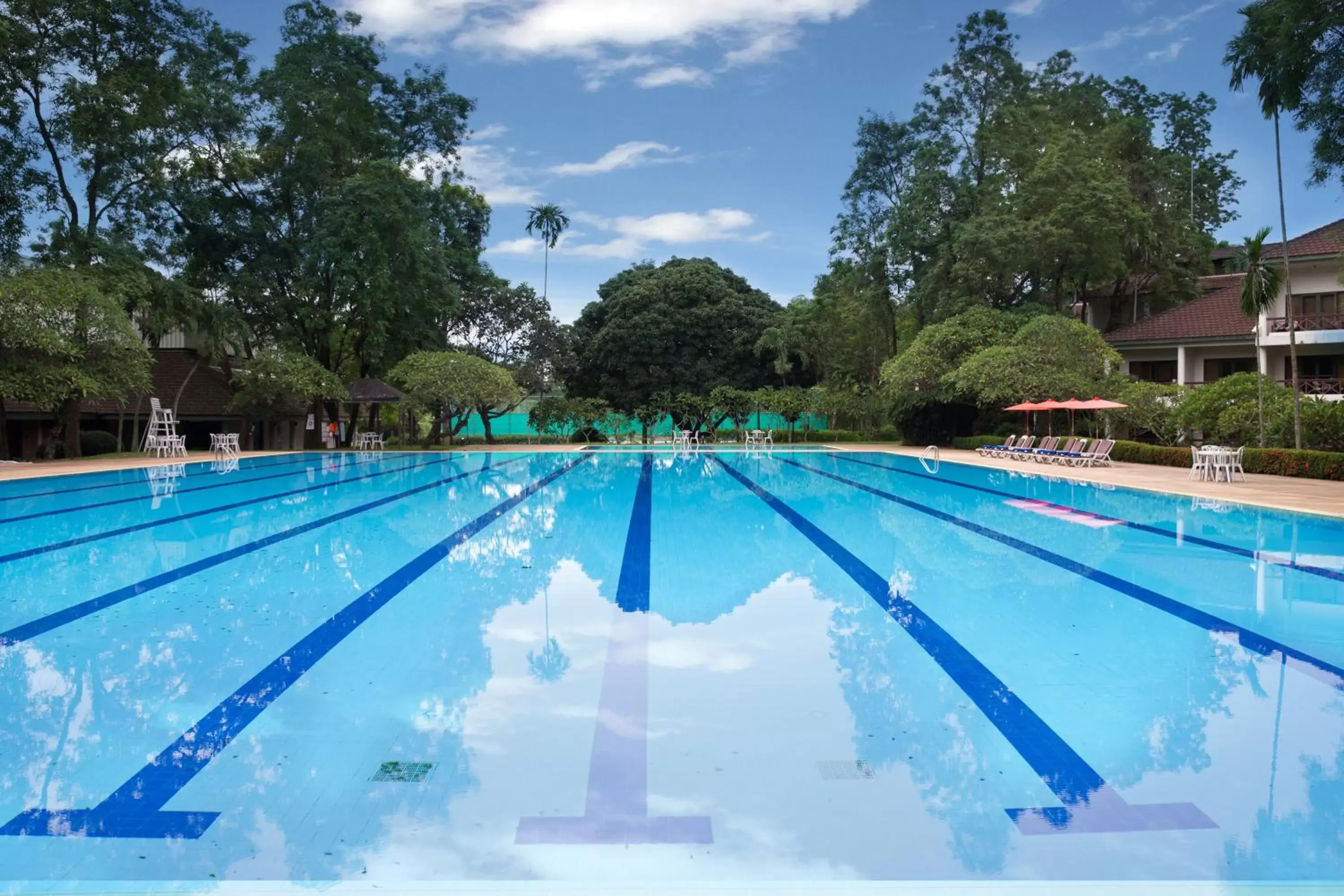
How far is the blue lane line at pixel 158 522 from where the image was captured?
9516 millimetres

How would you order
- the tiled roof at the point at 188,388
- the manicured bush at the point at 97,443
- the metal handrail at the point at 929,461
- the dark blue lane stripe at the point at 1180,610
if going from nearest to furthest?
1. the dark blue lane stripe at the point at 1180,610
2. the metal handrail at the point at 929,461
3. the manicured bush at the point at 97,443
4. the tiled roof at the point at 188,388

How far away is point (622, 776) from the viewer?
3693 millimetres

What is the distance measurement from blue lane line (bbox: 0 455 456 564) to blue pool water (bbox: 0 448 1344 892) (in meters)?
0.13

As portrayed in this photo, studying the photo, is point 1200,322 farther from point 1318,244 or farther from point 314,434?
point 314,434

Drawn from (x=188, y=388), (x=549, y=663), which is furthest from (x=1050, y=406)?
(x=188, y=388)

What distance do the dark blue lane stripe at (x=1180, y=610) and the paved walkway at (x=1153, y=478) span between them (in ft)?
15.8

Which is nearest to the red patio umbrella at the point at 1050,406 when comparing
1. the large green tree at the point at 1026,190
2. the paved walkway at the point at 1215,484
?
the paved walkway at the point at 1215,484

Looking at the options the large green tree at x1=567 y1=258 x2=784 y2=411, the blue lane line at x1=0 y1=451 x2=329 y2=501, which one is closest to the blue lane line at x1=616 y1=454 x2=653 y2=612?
the blue lane line at x1=0 y1=451 x2=329 y2=501

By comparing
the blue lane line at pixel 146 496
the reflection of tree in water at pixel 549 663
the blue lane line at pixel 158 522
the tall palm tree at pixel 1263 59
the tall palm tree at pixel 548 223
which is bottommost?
the reflection of tree in water at pixel 549 663

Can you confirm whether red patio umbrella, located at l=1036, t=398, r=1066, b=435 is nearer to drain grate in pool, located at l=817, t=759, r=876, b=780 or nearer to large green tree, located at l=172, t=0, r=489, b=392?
large green tree, located at l=172, t=0, r=489, b=392

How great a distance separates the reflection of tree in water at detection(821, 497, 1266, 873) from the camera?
3432mm

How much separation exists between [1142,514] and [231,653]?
1129cm

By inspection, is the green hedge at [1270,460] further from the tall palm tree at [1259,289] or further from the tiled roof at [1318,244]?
the tiled roof at [1318,244]

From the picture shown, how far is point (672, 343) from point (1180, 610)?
35.8 meters
